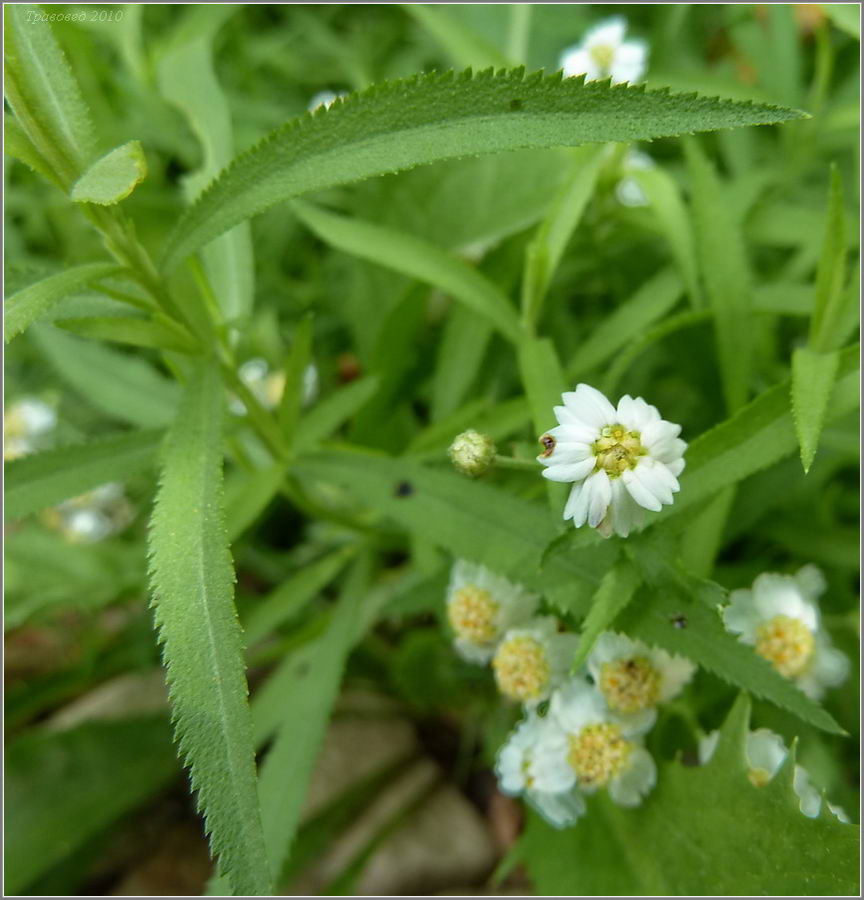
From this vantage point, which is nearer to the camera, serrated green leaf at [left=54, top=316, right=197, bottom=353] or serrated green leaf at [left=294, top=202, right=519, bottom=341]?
serrated green leaf at [left=54, top=316, right=197, bottom=353]

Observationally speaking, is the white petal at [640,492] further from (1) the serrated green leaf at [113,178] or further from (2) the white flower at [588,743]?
(1) the serrated green leaf at [113,178]

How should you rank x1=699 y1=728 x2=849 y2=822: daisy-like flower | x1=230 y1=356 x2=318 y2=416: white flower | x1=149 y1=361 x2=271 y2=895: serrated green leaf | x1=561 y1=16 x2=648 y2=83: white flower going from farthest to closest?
x1=230 y1=356 x2=318 y2=416: white flower < x1=561 y1=16 x2=648 y2=83: white flower < x1=699 y1=728 x2=849 y2=822: daisy-like flower < x1=149 y1=361 x2=271 y2=895: serrated green leaf

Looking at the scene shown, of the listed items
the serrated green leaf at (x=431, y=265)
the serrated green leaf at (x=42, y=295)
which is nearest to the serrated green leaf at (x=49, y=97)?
the serrated green leaf at (x=42, y=295)

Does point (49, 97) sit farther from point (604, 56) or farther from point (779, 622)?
point (779, 622)

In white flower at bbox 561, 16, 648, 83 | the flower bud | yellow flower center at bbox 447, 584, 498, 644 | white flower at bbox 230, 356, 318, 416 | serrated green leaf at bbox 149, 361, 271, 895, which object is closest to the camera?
serrated green leaf at bbox 149, 361, 271, 895

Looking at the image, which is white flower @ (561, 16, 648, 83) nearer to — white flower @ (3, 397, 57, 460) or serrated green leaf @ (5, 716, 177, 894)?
white flower @ (3, 397, 57, 460)

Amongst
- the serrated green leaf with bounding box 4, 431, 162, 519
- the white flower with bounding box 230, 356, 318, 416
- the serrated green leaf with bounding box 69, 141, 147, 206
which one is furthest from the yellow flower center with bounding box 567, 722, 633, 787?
the white flower with bounding box 230, 356, 318, 416

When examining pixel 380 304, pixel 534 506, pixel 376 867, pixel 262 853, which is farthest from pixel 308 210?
pixel 376 867
